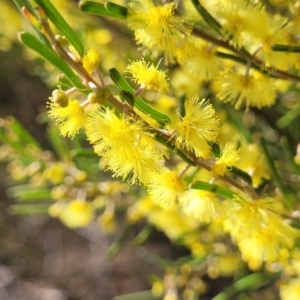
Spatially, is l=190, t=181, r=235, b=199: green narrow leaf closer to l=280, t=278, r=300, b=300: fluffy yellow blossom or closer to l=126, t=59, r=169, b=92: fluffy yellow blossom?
l=126, t=59, r=169, b=92: fluffy yellow blossom

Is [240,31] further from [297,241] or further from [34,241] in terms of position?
[34,241]

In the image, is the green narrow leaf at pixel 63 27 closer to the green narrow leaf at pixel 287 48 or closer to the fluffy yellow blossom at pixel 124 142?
the fluffy yellow blossom at pixel 124 142

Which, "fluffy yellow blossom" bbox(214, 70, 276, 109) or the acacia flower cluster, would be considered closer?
the acacia flower cluster

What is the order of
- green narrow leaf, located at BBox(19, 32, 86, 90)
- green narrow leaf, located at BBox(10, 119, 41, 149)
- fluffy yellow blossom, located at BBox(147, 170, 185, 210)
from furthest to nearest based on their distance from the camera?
green narrow leaf, located at BBox(10, 119, 41, 149), fluffy yellow blossom, located at BBox(147, 170, 185, 210), green narrow leaf, located at BBox(19, 32, 86, 90)

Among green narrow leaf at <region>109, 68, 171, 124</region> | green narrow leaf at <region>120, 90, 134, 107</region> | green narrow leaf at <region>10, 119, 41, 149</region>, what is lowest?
green narrow leaf at <region>10, 119, 41, 149</region>

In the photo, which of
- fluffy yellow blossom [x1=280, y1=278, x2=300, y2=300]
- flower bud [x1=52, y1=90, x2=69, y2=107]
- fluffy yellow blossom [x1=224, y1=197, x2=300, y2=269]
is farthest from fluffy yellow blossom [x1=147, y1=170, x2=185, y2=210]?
fluffy yellow blossom [x1=280, y1=278, x2=300, y2=300]

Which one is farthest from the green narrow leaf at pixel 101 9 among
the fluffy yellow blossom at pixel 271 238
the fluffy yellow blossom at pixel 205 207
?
the fluffy yellow blossom at pixel 271 238

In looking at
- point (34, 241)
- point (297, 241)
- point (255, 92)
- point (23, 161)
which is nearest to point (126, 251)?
point (34, 241)

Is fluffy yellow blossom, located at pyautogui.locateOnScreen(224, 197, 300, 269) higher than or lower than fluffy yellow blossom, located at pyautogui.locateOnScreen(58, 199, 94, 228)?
higher
